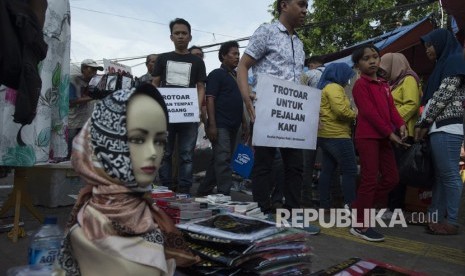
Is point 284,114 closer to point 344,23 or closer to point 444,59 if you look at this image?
point 444,59

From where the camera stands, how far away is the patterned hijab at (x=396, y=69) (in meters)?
4.34

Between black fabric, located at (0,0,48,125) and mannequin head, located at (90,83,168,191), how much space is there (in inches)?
27.3

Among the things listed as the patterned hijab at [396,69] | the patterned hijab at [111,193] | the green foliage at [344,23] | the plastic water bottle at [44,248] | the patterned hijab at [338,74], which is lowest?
the plastic water bottle at [44,248]

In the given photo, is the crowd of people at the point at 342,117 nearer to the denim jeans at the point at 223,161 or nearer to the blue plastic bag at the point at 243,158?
the denim jeans at the point at 223,161

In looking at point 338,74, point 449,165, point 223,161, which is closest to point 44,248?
point 223,161

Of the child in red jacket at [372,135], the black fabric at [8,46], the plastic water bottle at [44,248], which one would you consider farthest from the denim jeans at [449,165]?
the black fabric at [8,46]

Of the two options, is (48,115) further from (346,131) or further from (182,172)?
(346,131)

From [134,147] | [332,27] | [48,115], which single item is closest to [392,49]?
[48,115]

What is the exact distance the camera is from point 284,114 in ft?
10.3

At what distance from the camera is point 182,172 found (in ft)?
15.0

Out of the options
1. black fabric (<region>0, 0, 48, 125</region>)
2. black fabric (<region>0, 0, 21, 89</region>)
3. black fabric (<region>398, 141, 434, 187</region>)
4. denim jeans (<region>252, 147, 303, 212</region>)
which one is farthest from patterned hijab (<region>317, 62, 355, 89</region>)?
black fabric (<region>0, 0, 21, 89</region>)

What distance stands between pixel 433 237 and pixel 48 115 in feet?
10.4

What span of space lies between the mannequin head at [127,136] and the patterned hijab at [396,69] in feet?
11.5

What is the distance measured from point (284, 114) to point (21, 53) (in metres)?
1.81
